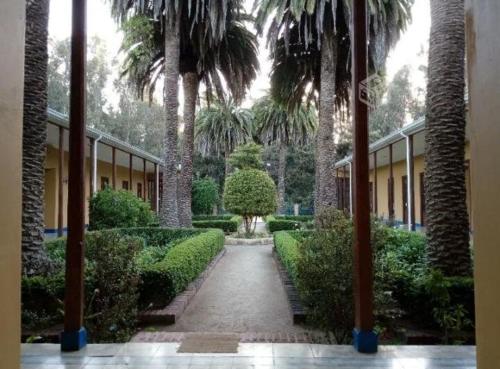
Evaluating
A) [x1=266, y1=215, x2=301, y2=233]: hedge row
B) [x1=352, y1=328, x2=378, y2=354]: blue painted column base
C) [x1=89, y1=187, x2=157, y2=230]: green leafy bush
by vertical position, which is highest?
[x1=89, y1=187, x2=157, y2=230]: green leafy bush

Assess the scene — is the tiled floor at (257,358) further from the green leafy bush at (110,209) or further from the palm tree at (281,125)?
the palm tree at (281,125)

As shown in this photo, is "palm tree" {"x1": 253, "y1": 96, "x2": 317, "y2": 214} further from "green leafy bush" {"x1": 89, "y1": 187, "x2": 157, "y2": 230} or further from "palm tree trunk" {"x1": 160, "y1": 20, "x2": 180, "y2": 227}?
"green leafy bush" {"x1": 89, "y1": 187, "x2": 157, "y2": 230}

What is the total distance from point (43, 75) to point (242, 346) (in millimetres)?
5093

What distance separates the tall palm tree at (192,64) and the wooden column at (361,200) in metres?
11.4

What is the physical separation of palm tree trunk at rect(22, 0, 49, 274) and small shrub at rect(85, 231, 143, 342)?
148 cm

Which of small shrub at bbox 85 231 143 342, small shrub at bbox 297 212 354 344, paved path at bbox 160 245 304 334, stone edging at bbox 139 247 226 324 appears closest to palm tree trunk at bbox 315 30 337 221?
paved path at bbox 160 245 304 334

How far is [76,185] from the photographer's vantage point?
4.04 meters

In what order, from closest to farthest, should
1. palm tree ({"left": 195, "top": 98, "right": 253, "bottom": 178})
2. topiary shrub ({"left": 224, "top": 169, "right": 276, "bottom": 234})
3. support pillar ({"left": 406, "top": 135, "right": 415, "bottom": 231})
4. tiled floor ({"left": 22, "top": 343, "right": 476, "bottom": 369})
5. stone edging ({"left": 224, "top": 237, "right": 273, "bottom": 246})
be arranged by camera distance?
tiled floor ({"left": 22, "top": 343, "right": 476, "bottom": 369})
support pillar ({"left": 406, "top": 135, "right": 415, "bottom": 231})
stone edging ({"left": 224, "top": 237, "right": 273, "bottom": 246})
topiary shrub ({"left": 224, "top": 169, "right": 276, "bottom": 234})
palm tree ({"left": 195, "top": 98, "right": 253, "bottom": 178})

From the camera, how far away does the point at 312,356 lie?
3.79 m

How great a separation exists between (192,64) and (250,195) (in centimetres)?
541

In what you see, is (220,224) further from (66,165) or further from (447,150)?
(447,150)

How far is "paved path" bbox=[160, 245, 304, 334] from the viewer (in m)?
6.05

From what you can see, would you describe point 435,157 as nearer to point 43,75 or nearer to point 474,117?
point 474,117

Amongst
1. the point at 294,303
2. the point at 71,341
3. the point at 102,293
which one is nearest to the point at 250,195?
the point at 294,303
